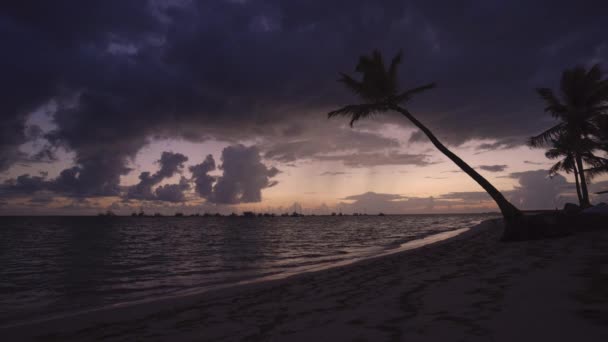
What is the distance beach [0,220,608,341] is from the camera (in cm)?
332

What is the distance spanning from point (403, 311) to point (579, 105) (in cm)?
2875

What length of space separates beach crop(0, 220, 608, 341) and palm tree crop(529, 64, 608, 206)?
65.1ft

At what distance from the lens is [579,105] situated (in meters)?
24.4

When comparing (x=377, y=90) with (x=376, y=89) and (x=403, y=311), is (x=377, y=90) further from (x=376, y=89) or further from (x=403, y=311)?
(x=403, y=311)

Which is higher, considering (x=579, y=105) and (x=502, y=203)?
(x=579, y=105)

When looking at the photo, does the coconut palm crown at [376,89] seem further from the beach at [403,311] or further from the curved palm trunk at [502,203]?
the beach at [403,311]

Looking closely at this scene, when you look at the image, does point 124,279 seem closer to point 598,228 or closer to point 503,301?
point 503,301

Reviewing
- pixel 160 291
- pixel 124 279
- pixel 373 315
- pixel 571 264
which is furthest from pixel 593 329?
pixel 124 279

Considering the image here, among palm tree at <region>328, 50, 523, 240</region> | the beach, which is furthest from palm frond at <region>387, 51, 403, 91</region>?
the beach

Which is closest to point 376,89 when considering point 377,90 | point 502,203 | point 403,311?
point 377,90

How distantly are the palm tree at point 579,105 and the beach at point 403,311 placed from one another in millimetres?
19831

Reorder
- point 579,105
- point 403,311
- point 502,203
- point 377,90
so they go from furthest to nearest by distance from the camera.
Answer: point 579,105, point 377,90, point 502,203, point 403,311

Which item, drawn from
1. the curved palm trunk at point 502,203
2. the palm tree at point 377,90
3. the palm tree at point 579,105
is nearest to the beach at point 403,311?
the curved palm trunk at point 502,203

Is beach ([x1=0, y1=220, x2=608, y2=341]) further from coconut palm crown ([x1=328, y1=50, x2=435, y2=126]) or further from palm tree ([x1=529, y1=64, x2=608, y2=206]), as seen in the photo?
palm tree ([x1=529, y1=64, x2=608, y2=206])
